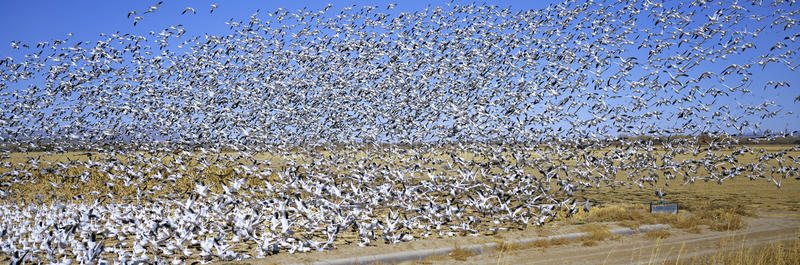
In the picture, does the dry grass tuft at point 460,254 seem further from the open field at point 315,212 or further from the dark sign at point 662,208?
the dark sign at point 662,208

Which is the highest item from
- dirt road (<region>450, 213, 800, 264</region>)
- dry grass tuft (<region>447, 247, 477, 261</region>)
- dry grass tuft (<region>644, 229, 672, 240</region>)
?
dry grass tuft (<region>447, 247, 477, 261</region>)

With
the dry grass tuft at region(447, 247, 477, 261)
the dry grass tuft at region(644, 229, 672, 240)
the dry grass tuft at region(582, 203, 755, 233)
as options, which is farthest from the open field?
the dry grass tuft at region(447, 247, 477, 261)

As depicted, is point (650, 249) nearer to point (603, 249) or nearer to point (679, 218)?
point (603, 249)

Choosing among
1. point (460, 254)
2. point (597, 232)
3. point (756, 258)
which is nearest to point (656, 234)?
point (597, 232)

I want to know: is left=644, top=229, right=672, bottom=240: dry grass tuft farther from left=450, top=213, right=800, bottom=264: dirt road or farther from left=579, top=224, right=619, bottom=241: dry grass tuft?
left=579, top=224, right=619, bottom=241: dry grass tuft

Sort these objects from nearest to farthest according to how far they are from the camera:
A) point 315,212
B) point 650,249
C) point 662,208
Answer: point 650,249
point 315,212
point 662,208

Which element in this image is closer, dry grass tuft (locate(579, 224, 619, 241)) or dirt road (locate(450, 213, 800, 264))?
dirt road (locate(450, 213, 800, 264))

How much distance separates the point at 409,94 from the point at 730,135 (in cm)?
1186

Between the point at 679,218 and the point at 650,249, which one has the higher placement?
the point at 679,218

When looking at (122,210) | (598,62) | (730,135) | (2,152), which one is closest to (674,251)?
(598,62)

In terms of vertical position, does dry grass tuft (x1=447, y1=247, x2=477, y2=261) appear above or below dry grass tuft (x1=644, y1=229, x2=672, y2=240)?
above

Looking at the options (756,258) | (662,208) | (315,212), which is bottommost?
(756,258)

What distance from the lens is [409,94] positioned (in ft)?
73.9

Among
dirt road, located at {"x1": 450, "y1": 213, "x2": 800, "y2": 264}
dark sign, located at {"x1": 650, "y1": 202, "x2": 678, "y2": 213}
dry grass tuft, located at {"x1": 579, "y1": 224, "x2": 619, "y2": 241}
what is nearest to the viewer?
dirt road, located at {"x1": 450, "y1": 213, "x2": 800, "y2": 264}
